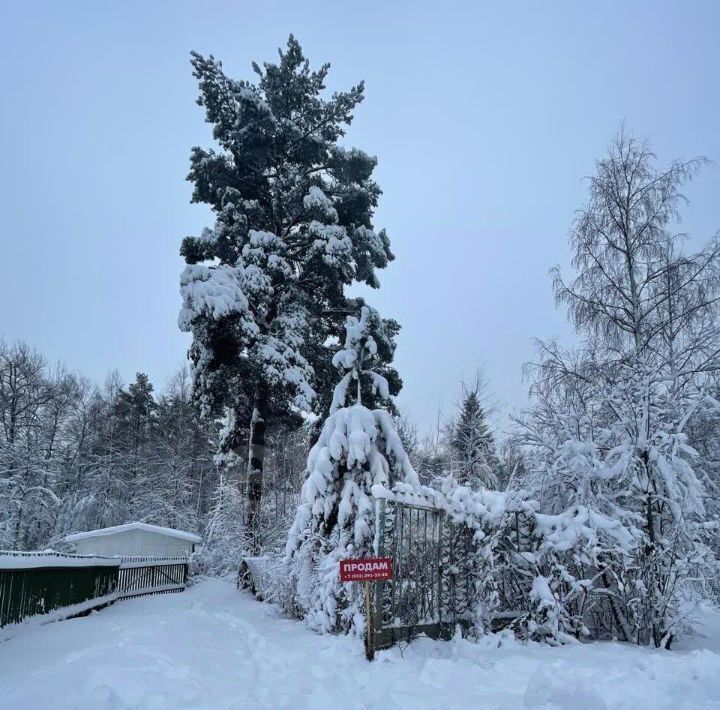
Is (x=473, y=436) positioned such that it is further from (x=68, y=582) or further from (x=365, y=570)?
(x=365, y=570)

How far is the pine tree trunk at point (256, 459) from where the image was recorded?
17.0m

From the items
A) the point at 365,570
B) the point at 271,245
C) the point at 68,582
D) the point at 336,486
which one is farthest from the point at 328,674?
the point at 271,245

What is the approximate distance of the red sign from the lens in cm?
619

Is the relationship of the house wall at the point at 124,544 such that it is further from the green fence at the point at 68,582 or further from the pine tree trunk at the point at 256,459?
the pine tree trunk at the point at 256,459

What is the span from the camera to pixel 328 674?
559 cm

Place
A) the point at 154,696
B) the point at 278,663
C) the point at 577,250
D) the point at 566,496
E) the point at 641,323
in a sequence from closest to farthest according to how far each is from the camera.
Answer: the point at 154,696 < the point at 278,663 < the point at 566,496 < the point at 641,323 < the point at 577,250

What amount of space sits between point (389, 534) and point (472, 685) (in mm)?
2187

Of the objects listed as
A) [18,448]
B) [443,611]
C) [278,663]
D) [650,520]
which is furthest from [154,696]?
[18,448]

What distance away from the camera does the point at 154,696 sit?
15.1ft

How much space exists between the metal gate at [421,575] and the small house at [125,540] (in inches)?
852

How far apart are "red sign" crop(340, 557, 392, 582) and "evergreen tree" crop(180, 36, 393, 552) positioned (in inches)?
382

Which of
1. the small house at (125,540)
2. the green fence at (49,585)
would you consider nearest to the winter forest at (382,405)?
the small house at (125,540)

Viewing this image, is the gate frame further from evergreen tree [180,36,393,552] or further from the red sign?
evergreen tree [180,36,393,552]

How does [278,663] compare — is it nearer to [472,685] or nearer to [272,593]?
[472,685]
